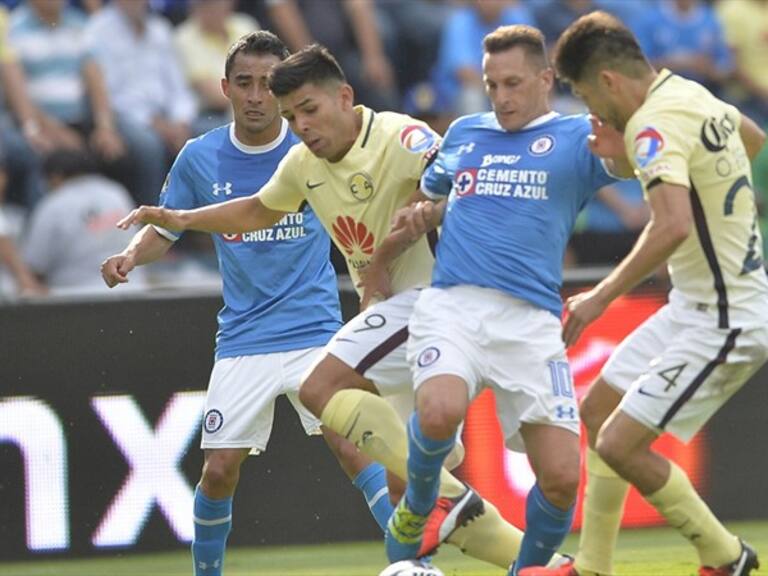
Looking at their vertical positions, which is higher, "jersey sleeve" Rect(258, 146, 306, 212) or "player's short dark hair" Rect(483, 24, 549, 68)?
"player's short dark hair" Rect(483, 24, 549, 68)

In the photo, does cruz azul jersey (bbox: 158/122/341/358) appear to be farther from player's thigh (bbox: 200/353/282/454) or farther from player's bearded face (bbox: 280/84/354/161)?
player's bearded face (bbox: 280/84/354/161)

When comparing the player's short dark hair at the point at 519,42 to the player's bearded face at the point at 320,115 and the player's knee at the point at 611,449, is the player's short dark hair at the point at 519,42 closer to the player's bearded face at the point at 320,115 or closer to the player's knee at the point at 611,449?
the player's bearded face at the point at 320,115

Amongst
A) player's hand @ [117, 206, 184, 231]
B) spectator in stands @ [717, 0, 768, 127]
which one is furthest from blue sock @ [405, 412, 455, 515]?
spectator in stands @ [717, 0, 768, 127]

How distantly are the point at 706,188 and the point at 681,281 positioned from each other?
0.44 metres

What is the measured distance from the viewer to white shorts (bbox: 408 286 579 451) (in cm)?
707

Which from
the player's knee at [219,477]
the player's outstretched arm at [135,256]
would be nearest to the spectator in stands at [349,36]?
the player's outstretched arm at [135,256]

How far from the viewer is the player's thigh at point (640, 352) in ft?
23.7

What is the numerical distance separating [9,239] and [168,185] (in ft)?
11.3

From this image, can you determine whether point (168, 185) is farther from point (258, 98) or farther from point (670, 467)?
point (670, 467)

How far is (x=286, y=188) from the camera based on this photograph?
7.85m

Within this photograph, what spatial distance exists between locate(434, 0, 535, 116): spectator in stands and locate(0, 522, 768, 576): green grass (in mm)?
4084

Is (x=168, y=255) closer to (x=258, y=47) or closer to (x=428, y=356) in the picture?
(x=258, y=47)

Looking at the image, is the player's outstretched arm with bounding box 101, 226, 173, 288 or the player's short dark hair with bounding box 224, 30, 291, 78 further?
the player's short dark hair with bounding box 224, 30, 291, 78

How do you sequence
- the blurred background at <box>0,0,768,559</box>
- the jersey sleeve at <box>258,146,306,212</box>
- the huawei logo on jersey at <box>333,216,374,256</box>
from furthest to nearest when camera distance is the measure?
1. the blurred background at <box>0,0,768,559</box>
2. the jersey sleeve at <box>258,146,306,212</box>
3. the huawei logo on jersey at <box>333,216,374,256</box>
